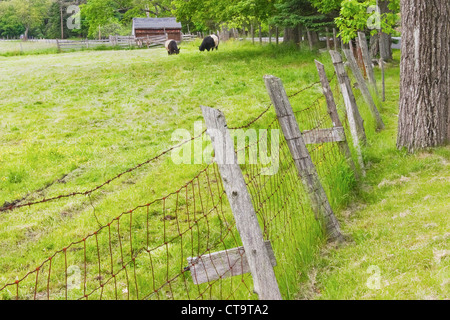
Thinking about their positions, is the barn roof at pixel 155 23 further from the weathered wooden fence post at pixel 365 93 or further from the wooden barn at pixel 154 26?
the weathered wooden fence post at pixel 365 93

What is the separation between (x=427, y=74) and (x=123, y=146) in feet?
22.6

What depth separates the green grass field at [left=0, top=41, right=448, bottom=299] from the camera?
6.80 meters

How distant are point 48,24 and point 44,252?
299ft

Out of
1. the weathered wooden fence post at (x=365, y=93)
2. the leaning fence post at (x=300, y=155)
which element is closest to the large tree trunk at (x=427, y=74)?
the weathered wooden fence post at (x=365, y=93)

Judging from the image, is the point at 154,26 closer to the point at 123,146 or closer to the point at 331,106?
the point at 123,146

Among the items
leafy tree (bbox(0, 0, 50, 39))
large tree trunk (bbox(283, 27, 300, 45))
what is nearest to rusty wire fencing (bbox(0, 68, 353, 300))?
large tree trunk (bbox(283, 27, 300, 45))

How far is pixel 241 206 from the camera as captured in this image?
366 cm

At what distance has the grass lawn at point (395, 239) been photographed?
4.42 meters

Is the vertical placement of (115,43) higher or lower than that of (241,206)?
higher

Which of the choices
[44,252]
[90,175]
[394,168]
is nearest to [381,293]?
[394,168]

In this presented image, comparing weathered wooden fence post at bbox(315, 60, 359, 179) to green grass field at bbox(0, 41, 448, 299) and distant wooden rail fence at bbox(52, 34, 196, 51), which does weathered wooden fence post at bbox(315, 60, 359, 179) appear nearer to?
green grass field at bbox(0, 41, 448, 299)

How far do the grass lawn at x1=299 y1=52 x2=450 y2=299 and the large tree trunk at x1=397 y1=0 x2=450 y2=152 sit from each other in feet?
1.13

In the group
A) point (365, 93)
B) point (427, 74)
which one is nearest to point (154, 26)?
point (365, 93)

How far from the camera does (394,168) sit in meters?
7.99
